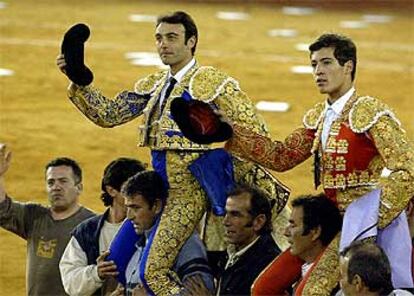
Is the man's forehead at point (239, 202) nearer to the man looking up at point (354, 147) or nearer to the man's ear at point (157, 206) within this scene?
the man looking up at point (354, 147)

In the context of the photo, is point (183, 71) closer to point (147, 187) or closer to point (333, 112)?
point (147, 187)

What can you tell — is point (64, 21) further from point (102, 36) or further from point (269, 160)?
point (269, 160)

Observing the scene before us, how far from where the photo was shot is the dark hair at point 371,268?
5383mm

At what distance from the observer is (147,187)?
21.3 ft

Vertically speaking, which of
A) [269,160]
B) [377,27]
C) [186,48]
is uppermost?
[186,48]

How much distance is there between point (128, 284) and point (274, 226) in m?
0.69

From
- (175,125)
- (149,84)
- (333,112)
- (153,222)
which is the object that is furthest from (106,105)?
(333,112)

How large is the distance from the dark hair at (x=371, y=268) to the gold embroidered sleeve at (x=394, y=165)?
0.45 m

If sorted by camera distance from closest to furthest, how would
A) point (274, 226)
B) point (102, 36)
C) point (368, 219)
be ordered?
1. point (368, 219)
2. point (274, 226)
3. point (102, 36)

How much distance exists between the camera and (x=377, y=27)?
1942 cm

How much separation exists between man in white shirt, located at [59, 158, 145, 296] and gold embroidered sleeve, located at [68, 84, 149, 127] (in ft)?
1.05

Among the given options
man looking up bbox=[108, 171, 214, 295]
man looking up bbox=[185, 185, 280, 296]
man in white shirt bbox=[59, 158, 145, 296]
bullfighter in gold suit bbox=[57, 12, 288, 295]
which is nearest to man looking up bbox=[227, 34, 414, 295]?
man looking up bbox=[185, 185, 280, 296]

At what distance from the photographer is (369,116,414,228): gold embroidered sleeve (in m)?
5.86

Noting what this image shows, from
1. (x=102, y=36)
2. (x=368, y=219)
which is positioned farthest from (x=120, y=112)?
(x=102, y=36)
